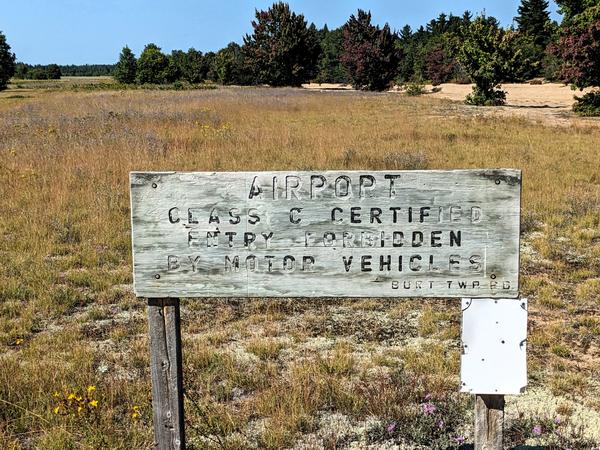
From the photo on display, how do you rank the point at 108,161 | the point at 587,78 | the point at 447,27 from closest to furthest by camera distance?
the point at 108,161 → the point at 587,78 → the point at 447,27

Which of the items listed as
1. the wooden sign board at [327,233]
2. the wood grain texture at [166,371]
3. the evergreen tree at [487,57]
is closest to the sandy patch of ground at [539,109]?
the evergreen tree at [487,57]

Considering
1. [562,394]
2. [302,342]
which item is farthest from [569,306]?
[302,342]

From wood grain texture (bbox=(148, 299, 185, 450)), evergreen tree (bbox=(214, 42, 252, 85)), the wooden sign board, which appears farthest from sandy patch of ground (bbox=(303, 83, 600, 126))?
evergreen tree (bbox=(214, 42, 252, 85))

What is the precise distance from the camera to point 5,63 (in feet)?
204

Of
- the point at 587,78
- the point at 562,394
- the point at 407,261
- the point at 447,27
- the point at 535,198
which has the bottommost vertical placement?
the point at 562,394

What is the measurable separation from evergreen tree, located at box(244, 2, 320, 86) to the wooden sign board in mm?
70651

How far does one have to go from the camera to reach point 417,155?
12695 mm

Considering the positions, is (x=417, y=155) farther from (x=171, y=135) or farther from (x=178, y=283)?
(x=178, y=283)

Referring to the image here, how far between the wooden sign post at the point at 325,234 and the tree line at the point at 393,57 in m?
25.4

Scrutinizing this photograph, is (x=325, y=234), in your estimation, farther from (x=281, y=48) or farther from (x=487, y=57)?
(x=281, y=48)

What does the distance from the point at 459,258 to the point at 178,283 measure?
1212mm

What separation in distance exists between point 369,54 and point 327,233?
62.1 metres

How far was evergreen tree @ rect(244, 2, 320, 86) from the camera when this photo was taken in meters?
70.7

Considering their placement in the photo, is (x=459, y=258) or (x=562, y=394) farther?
(x=562, y=394)
